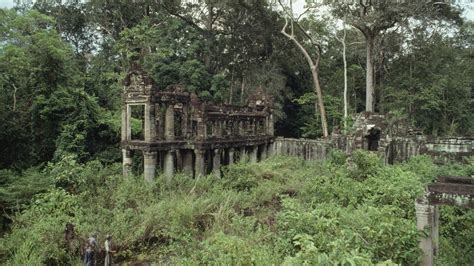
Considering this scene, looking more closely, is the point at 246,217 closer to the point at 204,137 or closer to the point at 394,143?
the point at 204,137

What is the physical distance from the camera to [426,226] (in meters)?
6.92

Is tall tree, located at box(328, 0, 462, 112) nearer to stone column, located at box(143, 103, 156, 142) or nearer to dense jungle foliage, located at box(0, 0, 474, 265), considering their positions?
dense jungle foliage, located at box(0, 0, 474, 265)

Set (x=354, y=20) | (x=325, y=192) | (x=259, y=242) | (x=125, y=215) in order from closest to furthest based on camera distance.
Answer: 1. (x=259, y=242)
2. (x=325, y=192)
3. (x=125, y=215)
4. (x=354, y=20)

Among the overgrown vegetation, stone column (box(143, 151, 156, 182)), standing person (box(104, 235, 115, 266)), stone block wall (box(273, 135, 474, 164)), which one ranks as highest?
stone block wall (box(273, 135, 474, 164))

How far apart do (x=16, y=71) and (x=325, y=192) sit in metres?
15.6

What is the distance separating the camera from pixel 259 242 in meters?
8.91

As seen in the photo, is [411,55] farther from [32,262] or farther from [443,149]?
[32,262]

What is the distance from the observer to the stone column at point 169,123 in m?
16.2

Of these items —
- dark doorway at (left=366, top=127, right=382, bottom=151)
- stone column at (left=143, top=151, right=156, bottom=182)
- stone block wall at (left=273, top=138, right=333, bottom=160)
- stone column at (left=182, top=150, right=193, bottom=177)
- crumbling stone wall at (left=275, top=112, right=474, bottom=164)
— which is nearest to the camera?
stone column at (left=143, top=151, right=156, bottom=182)

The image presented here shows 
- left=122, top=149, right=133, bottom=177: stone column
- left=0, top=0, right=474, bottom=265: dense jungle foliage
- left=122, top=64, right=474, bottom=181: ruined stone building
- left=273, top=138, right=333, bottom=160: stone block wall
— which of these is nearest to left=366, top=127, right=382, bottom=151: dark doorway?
left=122, top=64, right=474, bottom=181: ruined stone building

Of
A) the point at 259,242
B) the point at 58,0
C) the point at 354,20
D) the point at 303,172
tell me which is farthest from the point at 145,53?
the point at 259,242

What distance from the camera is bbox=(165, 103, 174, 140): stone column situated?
16.2 m

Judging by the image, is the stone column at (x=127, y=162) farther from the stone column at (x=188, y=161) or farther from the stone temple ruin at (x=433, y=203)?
the stone temple ruin at (x=433, y=203)

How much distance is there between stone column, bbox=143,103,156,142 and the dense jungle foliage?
1844mm
